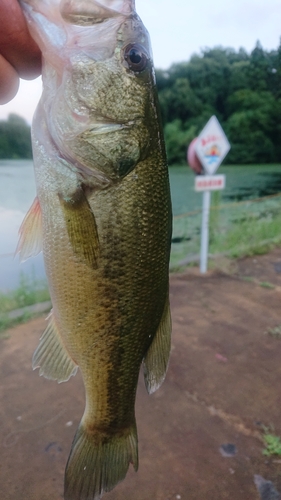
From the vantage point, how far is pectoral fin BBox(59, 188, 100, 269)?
3.89 feet

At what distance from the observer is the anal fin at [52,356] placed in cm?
133

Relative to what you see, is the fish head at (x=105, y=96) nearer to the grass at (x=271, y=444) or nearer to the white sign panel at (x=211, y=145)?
the grass at (x=271, y=444)

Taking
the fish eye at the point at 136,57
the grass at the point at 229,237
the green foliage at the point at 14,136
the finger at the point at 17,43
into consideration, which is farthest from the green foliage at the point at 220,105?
the finger at the point at 17,43

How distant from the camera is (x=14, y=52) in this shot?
1104 mm

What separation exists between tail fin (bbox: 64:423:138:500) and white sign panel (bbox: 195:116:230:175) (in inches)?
190

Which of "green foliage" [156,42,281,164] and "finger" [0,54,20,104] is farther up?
"green foliage" [156,42,281,164]

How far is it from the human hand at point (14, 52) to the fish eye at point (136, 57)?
0.28 m

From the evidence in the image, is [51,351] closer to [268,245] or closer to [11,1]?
[11,1]

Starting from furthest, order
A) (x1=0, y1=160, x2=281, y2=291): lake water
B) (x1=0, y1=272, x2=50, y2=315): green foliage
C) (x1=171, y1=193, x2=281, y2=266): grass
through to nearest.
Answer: (x1=171, y1=193, x2=281, y2=266): grass, (x1=0, y1=160, x2=281, y2=291): lake water, (x1=0, y1=272, x2=50, y2=315): green foliage

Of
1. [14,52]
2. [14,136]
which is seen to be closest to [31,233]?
[14,52]

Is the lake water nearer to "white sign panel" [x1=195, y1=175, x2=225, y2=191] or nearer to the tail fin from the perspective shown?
the tail fin

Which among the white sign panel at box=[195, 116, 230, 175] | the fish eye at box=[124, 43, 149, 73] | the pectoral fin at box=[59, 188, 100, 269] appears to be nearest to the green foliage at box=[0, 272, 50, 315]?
the white sign panel at box=[195, 116, 230, 175]

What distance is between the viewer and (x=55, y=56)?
3.79 ft

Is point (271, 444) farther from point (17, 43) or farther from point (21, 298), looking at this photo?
point (21, 298)
